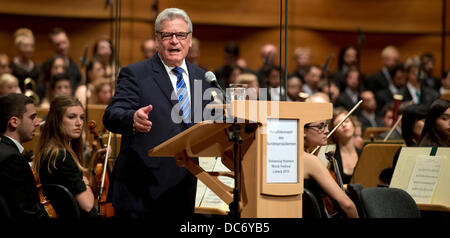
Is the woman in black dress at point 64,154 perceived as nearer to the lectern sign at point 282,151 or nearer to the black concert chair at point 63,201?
the black concert chair at point 63,201

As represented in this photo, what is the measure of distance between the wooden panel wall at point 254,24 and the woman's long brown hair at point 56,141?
4.98 metres

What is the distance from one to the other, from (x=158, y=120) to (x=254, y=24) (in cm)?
754

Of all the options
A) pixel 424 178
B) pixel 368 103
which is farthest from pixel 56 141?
pixel 368 103

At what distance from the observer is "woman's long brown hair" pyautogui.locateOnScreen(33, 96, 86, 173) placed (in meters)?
3.73

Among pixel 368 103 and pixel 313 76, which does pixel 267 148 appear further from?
pixel 313 76

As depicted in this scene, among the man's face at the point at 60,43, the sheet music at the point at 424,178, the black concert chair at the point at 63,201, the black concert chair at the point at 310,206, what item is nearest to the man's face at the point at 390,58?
the man's face at the point at 60,43

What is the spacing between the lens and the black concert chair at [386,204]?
3.22 m

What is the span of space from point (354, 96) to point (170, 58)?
5501 millimetres

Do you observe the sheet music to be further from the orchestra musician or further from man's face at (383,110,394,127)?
man's face at (383,110,394,127)

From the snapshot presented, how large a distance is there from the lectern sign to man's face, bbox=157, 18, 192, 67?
703mm

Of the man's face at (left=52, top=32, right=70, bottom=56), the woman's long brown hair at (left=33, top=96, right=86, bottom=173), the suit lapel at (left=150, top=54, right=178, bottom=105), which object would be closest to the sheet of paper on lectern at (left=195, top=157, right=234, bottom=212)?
the woman's long brown hair at (left=33, top=96, right=86, bottom=173)

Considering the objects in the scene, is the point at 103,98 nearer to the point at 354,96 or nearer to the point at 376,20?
the point at 354,96

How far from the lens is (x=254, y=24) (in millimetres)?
10156
